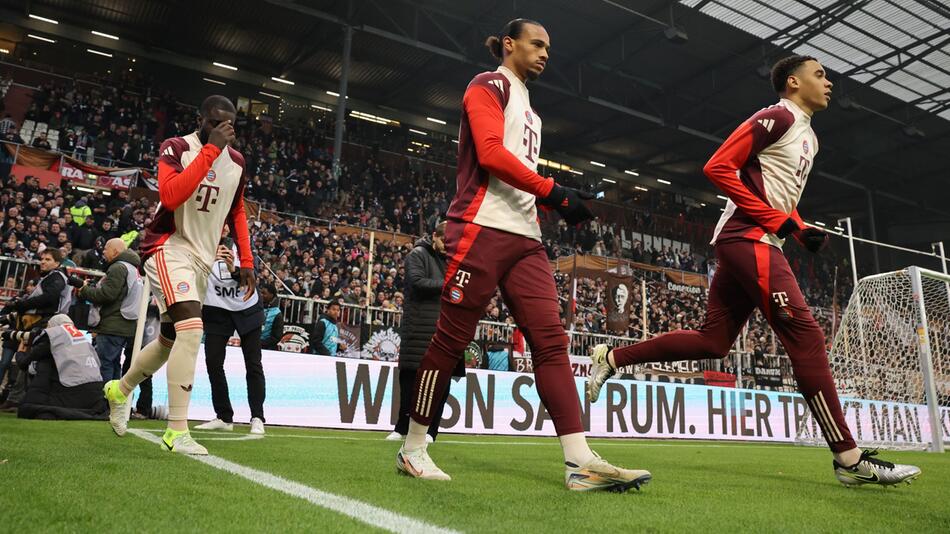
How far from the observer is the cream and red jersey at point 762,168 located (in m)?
3.64

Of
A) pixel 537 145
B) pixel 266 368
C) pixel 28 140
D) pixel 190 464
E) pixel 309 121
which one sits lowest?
pixel 190 464

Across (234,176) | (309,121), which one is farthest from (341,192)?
(234,176)

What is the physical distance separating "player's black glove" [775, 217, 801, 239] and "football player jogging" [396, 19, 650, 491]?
4.50ft

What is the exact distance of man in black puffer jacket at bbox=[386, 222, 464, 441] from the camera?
5.37m

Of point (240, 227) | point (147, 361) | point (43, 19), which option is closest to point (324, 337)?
point (240, 227)

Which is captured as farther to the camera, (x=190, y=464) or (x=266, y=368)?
(x=266, y=368)

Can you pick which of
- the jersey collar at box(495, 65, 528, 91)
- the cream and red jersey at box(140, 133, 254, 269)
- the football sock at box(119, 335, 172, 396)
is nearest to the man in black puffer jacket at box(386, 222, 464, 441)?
the cream and red jersey at box(140, 133, 254, 269)

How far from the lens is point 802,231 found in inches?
131

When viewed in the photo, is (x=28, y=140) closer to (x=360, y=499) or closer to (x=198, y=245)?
(x=198, y=245)

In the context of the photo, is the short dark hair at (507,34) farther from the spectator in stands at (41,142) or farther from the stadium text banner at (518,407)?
the spectator in stands at (41,142)

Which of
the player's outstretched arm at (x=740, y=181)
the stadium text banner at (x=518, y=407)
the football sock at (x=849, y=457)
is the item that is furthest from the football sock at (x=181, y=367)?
the stadium text banner at (x=518, y=407)

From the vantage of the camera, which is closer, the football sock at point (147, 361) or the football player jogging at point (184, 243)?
the football player jogging at point (184, 243)

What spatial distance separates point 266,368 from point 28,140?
668 inches

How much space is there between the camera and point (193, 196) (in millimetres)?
3807
